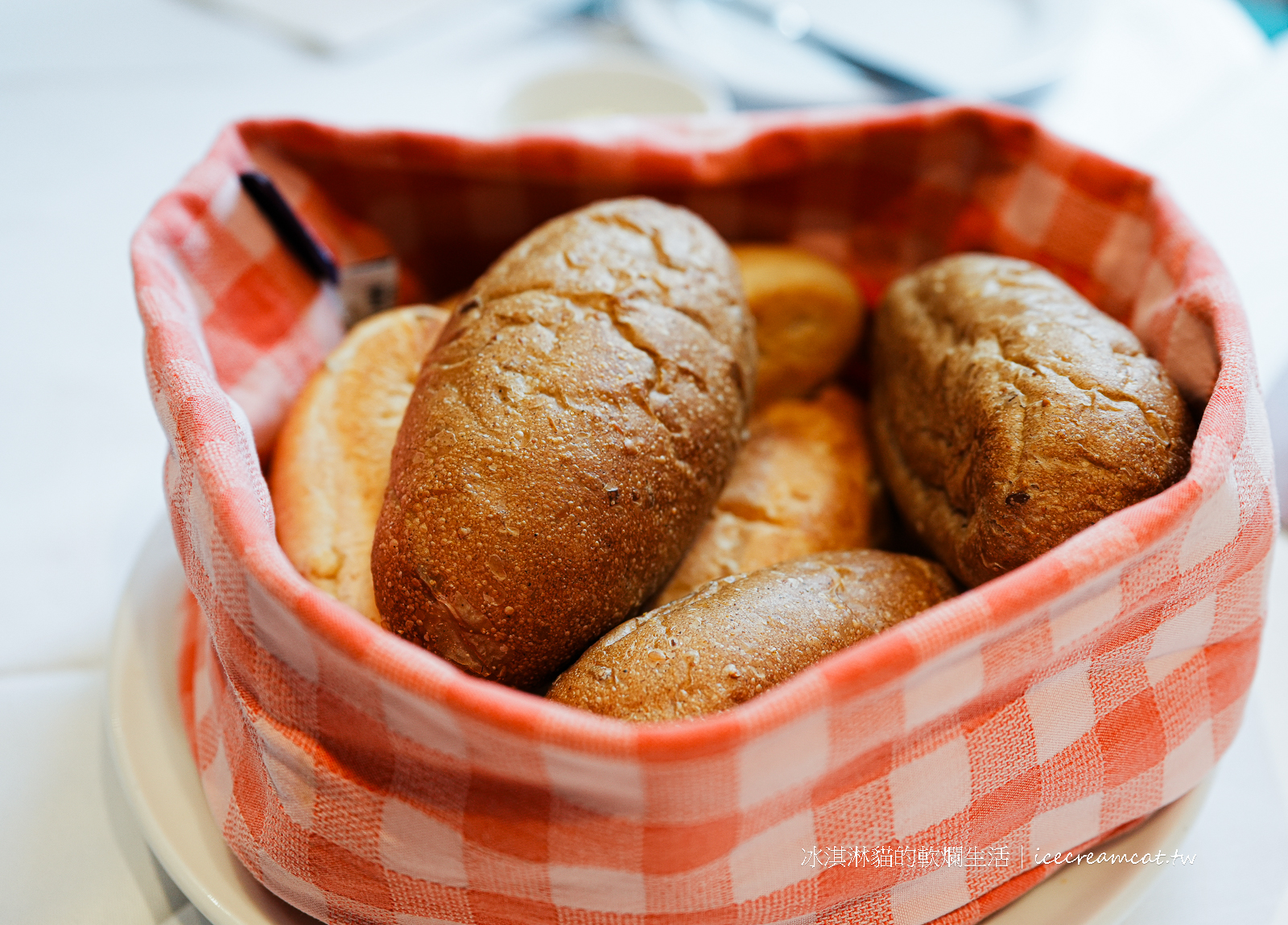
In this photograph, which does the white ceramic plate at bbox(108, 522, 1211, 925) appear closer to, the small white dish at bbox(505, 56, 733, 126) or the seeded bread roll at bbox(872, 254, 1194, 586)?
the seeded bread roll at bbox(872, 254, 1194, 586)

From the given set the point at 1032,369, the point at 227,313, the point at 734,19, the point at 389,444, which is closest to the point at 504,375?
the point at 389,444

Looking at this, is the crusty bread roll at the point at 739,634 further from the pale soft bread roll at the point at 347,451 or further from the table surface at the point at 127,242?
the table surface at the point at 127,242

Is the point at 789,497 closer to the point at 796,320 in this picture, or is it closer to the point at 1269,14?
the point at 796,320

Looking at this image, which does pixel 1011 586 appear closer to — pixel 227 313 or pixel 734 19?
pixel 227 313

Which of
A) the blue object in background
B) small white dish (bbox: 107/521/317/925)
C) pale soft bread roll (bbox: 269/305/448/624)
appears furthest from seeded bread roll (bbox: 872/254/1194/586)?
the blue object in background

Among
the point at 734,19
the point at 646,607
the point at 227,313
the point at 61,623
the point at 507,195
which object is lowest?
the point at 61,623

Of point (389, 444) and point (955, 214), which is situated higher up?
point (955, 214)

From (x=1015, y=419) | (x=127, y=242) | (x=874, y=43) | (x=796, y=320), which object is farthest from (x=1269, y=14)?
(x=127, y=242)
